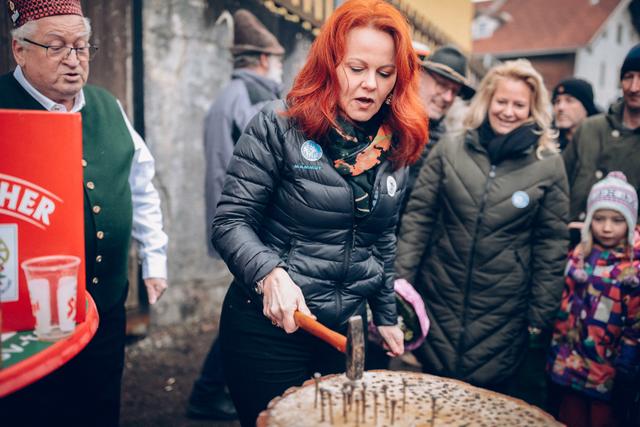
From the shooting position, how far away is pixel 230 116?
13.6 feet

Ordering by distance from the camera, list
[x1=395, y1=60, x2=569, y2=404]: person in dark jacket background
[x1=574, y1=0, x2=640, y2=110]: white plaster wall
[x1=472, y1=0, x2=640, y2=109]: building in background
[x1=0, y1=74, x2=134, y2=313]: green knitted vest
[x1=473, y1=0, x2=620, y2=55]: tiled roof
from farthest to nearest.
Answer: [x1=473, y1=0, x2=620, y2=55]: tiled roof, [x1=472, y1=0, x2=640, y2=109]: building in background, [x1=574, y1=0, x2=640, y2=110]: white plaster wall, [x1=395, y1=60, x2=569, y2=404]: person in dark jacket background, [x1=0, y1=74, x2=134, y2=313]: green knitted vest

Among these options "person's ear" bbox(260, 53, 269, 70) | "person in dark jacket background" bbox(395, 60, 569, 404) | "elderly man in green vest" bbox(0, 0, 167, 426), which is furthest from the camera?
"person's ear" bbox(260, 53, 269, 70)

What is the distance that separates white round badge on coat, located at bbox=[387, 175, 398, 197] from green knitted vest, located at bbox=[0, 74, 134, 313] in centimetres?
111

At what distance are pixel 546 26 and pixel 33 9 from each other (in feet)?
106

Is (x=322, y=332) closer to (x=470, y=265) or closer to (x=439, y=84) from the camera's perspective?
(x=470, y=265)

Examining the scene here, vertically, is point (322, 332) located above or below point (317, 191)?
below

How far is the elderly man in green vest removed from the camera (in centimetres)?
212

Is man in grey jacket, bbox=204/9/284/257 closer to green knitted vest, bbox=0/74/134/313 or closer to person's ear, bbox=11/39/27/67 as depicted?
green knitted vest, bbox=0/74/134/313

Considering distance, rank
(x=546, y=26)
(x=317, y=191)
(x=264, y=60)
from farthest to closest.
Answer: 1. (x=546, y=26)
2. (x=264, y=60)
3. (x=317, y=191)

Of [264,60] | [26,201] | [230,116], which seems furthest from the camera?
[264,60]

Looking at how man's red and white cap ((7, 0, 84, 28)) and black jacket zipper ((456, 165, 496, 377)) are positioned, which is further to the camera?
black jacket zipper ((456, 165, 496, 377))

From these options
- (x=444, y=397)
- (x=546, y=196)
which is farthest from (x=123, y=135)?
(x=546, y=196)

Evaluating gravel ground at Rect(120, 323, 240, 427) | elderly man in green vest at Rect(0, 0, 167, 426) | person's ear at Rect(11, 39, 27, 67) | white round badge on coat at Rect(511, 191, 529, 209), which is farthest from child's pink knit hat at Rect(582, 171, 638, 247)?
person's ear at Rect(11, 39, 27, 67)

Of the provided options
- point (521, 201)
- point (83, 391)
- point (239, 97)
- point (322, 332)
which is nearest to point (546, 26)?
point (239, 97)
